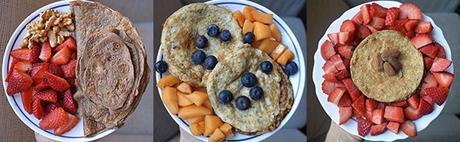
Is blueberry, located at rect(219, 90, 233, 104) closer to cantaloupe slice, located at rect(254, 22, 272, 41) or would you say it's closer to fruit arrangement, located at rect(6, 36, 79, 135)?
cantaloupe slice, located at rect(254, 22, 272, 41)

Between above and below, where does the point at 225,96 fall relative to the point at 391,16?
below

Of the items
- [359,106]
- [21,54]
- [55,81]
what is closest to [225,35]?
[359,106]

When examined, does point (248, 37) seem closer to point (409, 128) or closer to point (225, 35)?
point (225, 35)

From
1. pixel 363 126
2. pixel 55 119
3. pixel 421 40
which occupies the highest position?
pixel 421 40

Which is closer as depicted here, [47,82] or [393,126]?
[393,126]

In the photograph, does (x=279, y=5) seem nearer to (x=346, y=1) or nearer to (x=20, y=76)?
(x=346, y=1)

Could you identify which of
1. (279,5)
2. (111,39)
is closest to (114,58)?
(111,39)
